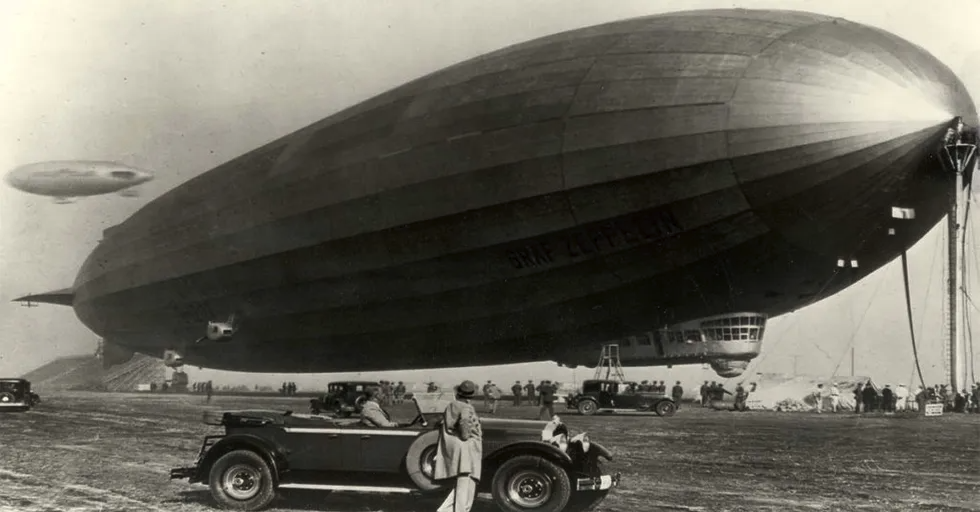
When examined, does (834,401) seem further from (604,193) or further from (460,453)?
(460,453)

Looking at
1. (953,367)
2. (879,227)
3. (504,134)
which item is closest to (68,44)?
(504,134)

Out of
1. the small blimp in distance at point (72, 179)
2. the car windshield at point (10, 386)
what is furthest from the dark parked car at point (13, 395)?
the small blimp in distance at point (72, 179)

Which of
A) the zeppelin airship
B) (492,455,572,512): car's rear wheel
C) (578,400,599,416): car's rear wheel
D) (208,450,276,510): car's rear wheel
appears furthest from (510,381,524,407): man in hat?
(492,455,572,512): car's rear wheel

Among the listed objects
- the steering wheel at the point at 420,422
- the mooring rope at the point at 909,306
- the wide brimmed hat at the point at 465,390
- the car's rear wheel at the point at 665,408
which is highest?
the mooring rope at the point at 909,306

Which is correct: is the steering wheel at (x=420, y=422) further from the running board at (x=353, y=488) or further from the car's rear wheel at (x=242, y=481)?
the car's rear wheel at (x=242, y=481)

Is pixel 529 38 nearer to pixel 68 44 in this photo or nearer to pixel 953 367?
pixel 68 44

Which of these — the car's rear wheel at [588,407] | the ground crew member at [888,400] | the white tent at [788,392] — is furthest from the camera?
the white tent at [788,392]

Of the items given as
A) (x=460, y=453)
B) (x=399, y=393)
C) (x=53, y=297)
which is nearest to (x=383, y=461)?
(x=460, y=453)
